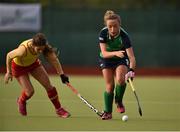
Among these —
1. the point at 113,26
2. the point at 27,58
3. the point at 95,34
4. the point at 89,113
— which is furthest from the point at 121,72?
the point at 95,34

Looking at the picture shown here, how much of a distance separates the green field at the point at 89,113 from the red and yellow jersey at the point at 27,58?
68 cm

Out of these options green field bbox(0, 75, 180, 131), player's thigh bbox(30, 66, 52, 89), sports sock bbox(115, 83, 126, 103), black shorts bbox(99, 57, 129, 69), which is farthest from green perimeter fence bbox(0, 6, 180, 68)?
black shorts bbox(99, 57, 129, 69)

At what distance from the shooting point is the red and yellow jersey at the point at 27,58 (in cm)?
927

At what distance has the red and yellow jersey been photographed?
30.4 feet

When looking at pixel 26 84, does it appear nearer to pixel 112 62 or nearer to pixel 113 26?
pixel 112 62

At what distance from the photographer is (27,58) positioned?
9.42 meters

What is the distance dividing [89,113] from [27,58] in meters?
1.18

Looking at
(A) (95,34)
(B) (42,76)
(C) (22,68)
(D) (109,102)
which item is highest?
(C) (22,68)

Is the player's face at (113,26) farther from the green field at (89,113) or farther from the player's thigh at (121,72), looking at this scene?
the green field at (89,113)

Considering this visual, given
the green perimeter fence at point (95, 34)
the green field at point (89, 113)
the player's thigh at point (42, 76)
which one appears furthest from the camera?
the green perimeter fence at point (95, 34)

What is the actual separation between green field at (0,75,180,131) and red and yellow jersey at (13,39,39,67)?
0.68 m

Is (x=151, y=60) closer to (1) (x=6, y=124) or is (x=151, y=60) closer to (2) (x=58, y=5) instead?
(2) (x=58, y=5)

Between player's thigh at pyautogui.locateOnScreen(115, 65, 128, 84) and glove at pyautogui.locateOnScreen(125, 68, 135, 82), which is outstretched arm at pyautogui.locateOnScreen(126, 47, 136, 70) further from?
player's thigh at pyautogui.locateOnScreen(115, 65, 128, 84)

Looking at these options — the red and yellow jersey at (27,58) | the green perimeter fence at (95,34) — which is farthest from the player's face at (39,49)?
the green perimeter fence at (95,34)
